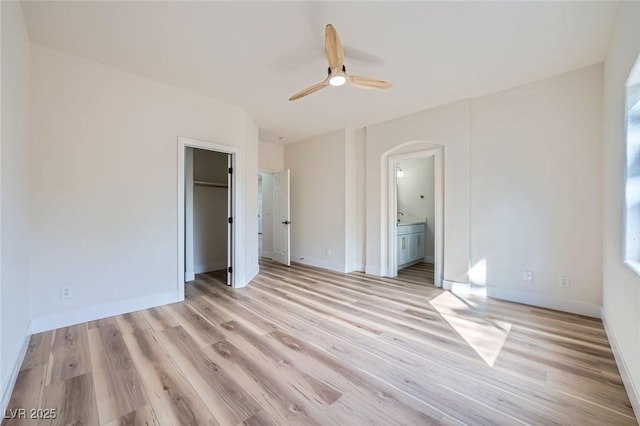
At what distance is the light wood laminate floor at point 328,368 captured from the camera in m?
1.58

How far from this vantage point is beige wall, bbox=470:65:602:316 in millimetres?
2990

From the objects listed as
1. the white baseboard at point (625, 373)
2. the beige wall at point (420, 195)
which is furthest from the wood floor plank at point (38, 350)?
the beige wall at point (420, 195)

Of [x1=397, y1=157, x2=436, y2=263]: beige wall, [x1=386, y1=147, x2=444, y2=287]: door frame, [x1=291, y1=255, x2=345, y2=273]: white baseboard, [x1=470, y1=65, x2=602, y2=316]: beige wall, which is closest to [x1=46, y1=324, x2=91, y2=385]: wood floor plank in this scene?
[x1=291, y1=255, x2=345, y2=273]: white baseboard

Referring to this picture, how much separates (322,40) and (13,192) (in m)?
2.77

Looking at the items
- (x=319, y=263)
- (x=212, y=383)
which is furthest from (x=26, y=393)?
(x=319, y=263)

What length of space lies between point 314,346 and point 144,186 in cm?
269

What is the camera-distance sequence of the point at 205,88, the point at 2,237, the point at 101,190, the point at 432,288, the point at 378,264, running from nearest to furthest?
the point at 2,237 < the point at 101,190 < the point at 205,88 < the point at 432,288 < the point at 378,264

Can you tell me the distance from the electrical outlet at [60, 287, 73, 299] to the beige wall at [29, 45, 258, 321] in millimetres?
38

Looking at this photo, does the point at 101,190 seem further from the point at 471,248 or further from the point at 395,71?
the point at 471,248

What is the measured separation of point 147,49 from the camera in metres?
2.65

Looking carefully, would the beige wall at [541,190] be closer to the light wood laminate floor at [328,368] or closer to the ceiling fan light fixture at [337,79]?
the light wood laminate floor at [328,368]

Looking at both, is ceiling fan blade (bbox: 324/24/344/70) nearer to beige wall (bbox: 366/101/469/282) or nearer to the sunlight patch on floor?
beige wall (bbox: 366/101/469/282)

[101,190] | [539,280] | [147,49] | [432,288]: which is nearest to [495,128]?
[539,280]

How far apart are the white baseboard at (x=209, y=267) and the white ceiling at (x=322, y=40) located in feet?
10.5
